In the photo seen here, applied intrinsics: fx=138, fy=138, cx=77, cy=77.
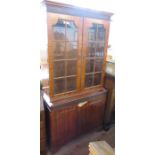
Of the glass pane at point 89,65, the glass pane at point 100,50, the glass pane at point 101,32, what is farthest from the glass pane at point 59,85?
the glass pane at point 101,32

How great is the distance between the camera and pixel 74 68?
5.50ft

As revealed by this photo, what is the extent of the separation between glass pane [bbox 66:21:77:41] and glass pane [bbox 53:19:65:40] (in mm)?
52

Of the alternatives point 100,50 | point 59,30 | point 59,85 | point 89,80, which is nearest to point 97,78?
point 89,80

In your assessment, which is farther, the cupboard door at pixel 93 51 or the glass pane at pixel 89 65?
the glass pane at pixel 89 65

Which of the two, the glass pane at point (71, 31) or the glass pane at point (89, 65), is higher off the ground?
the glass pane at point (71, 31)

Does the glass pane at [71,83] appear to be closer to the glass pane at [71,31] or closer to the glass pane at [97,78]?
the glass pane at [97,78]

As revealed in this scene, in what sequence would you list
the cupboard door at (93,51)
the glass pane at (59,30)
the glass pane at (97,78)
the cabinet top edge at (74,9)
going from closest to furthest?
1. the cabinet top edge at (74,9)
2. the glass pane at (59,30)
3. the cupboard door at (93,51)
4. the glass pane at (97,78)

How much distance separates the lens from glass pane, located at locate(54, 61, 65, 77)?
1.52 meters

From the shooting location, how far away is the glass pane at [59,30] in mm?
1387

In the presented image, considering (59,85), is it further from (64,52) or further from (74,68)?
(64,52)

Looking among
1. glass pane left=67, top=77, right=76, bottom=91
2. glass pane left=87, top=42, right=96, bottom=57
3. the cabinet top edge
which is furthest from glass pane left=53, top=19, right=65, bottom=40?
glass pane left=67, top=77, right=76, bottom=91

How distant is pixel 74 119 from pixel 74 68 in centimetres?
68

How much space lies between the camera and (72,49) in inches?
62.4
